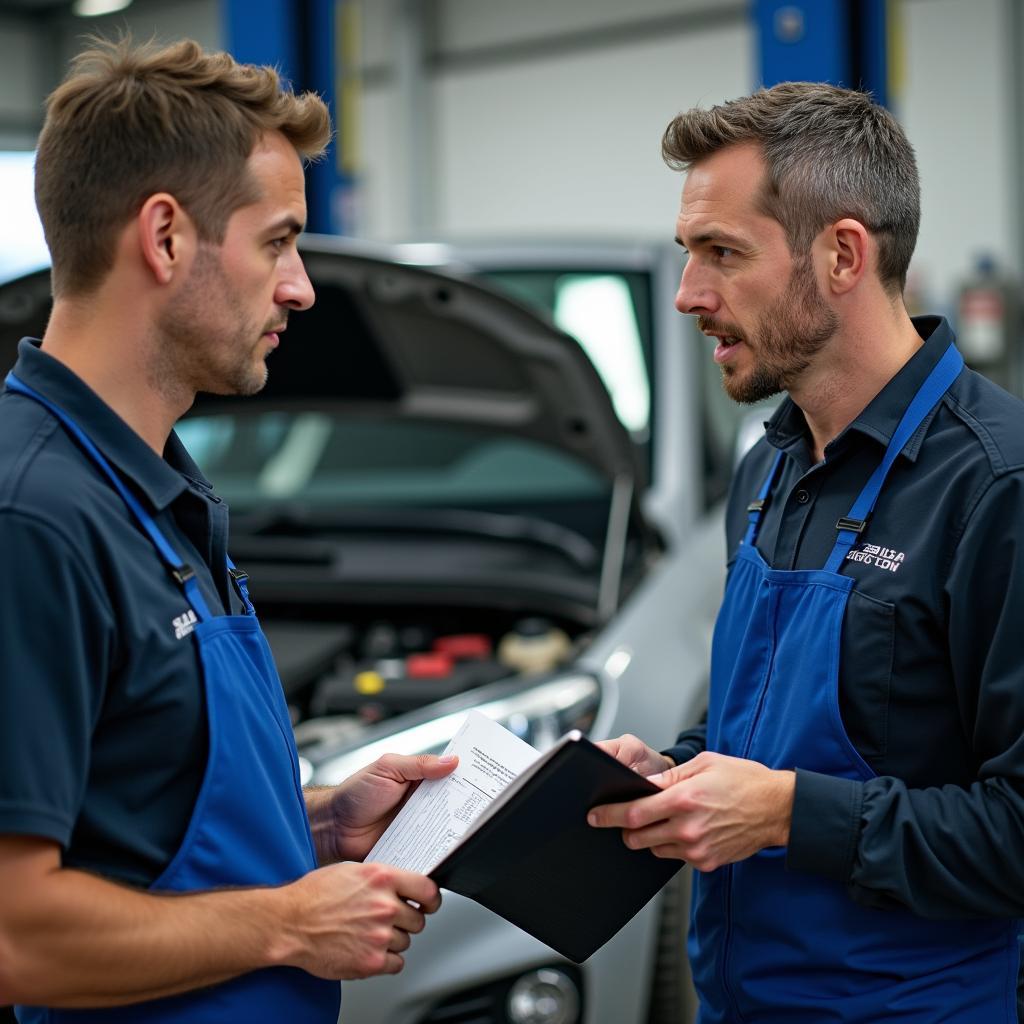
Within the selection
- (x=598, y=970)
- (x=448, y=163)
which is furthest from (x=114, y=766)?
(x=448, y=163)

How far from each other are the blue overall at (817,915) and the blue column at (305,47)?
3.19 m

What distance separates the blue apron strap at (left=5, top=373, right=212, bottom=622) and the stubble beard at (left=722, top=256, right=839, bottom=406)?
2.21 ft

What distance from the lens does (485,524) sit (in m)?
3.24

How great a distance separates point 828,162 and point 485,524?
1.89 metres

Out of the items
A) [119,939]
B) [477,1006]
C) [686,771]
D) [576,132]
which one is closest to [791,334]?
[686,771]

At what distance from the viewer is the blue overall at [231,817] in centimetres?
121

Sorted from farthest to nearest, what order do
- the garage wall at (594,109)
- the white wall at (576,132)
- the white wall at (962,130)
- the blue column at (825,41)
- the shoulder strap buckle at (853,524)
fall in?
the white wall at (576,132) < the garage wall at (594,109) < the white wall at (962,130) < the blue column at (825,41) < the shoulder strap buckle at (853,524)

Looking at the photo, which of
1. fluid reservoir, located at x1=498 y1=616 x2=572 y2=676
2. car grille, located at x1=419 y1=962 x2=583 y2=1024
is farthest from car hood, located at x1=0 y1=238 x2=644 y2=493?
car grille, located at x1=419 y1=962 x2=583 y2=1024

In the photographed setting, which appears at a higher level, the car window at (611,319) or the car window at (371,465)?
the car window at (611,319)

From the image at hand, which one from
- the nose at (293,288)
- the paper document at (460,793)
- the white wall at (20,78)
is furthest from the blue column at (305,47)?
the white wall at (20,78)

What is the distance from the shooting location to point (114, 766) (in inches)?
46.0

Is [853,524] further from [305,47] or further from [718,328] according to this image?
[305,47]

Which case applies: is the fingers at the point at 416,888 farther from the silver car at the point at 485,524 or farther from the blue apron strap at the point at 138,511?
the silver car at the point at 485,524

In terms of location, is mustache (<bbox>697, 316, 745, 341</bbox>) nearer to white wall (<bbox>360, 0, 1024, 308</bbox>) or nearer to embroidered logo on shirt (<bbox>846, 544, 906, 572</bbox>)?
embroidered logo on shirt (<bbox>846, 544, 906, 572</bbox>)
